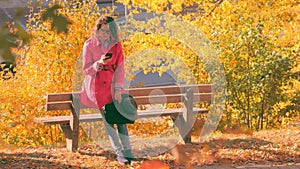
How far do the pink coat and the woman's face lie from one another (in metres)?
0.07

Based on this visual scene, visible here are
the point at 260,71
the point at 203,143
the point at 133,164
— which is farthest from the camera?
the point at 260,71

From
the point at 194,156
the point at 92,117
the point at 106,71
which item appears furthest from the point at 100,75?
the point at 194,156

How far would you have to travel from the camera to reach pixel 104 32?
613cm

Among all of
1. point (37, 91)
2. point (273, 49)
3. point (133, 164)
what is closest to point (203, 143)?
point (133, 164)

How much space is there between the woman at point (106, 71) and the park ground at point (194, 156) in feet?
0.95

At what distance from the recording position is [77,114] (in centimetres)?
645

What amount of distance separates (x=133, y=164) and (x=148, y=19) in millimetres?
4434

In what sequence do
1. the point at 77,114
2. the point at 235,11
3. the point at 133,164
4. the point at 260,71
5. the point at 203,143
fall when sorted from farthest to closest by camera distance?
the point at 235,11 < the point at 260,71 < the point at 203,143 < the point at 77,114 < the point at 133,164

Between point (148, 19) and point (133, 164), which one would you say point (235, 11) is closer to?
point (148, 19)

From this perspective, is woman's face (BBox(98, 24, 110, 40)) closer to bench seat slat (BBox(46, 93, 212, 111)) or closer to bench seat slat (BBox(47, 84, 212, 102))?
bench seat slat (BBox(47, 84, 212, 102))

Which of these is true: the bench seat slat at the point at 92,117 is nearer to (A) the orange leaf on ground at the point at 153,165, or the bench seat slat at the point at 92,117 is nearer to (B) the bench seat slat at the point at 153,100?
(B) the bench seat slat at the point at 153,100

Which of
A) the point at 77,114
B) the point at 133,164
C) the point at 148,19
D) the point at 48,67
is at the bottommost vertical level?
the point at 133,164

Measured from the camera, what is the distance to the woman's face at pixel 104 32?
Result: 240 inches

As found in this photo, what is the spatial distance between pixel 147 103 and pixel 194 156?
870 mm
